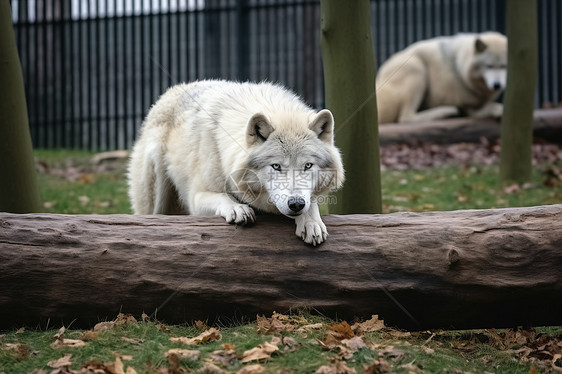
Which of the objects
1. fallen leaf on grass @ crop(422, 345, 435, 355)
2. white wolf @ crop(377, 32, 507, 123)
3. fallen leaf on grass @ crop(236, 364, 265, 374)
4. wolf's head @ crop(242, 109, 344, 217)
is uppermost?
white wolf @ crop(377, 32, 507, 123)

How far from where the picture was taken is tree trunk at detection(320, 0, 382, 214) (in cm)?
541

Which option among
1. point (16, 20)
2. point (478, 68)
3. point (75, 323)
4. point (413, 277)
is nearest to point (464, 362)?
point (413, 277)

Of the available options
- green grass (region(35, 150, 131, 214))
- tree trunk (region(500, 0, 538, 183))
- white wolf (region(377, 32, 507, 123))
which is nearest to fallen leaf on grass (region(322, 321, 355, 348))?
green grass (region(35, 150, 131, 214))

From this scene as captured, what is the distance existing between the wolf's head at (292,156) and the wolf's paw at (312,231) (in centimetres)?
17

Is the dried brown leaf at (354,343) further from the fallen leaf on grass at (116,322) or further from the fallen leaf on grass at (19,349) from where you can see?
the fallen leaf on grass at (19,349)

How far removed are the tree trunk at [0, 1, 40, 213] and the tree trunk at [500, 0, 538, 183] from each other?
5912mm

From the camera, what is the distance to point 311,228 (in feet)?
14.3

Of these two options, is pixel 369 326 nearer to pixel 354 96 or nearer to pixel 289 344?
pixel 289 344

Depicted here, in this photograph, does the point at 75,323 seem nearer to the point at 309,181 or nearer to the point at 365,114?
the point at 309,181

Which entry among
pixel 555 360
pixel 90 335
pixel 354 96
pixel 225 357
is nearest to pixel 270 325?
pixel 225 357

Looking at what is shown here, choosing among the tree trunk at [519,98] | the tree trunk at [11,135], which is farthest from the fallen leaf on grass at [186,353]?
the tree trunk at [519,98]

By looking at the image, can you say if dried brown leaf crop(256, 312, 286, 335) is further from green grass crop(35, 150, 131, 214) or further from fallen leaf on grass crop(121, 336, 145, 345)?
green grass crop(35, 150, 131, 214)

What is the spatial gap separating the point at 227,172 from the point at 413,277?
1.55 m

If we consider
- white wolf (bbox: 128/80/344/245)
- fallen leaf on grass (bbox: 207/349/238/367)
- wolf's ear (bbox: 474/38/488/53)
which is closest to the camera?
fallen leaf on grass (bbox: 207/349/238/367)
